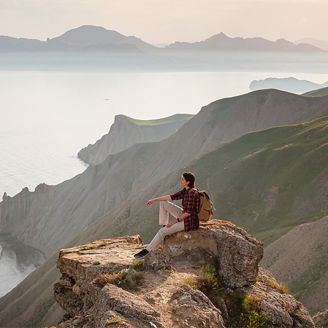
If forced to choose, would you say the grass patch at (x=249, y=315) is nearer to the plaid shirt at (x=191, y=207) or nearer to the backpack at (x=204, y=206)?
the plaid shirt at (x=191, y=207)

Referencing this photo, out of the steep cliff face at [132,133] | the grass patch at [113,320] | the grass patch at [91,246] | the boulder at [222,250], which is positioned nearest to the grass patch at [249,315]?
the boulder at [222,250]

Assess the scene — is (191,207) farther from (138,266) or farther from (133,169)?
(133,169)

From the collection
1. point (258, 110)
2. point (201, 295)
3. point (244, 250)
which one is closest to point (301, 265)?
point (244, 250)

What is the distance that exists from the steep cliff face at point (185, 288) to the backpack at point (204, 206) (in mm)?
294

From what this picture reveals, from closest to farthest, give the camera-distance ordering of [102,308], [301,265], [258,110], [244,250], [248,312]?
[102,308], [248,312], [244,250], [301,265], [258,110]

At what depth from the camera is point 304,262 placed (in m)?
28.2

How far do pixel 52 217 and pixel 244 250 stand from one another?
9277 cm

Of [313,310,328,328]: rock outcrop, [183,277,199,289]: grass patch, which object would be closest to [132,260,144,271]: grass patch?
[183,277,199,289]: grass patch

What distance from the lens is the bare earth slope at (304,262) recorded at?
963 inches

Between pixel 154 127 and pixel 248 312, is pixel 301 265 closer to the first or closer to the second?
pixel 248 312

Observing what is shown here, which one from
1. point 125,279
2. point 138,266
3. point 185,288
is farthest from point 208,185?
point 185,288

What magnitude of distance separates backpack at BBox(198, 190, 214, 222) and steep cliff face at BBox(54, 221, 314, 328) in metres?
0.29

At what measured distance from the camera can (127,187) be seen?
3553 inches

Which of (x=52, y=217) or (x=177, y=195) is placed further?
(x=52, y=217)
